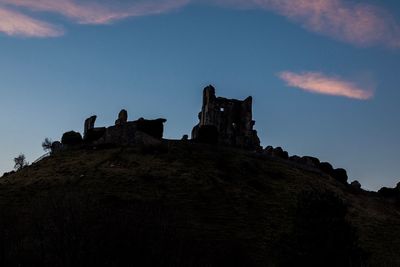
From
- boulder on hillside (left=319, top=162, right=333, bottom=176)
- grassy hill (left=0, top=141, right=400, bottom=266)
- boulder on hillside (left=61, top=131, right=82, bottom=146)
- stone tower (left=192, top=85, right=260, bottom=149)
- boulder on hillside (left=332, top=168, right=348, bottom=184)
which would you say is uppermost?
stone tower (left=192, top=85, right=260, bottom=149)

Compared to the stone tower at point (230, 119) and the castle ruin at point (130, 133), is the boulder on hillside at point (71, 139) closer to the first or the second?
the castle ruin at point (130, 133)

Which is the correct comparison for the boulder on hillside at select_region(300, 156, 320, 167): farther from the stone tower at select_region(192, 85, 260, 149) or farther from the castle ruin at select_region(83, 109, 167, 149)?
the castle ruin at select_region(83, 109, 167, 149)

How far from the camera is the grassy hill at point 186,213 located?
36625 millimetres

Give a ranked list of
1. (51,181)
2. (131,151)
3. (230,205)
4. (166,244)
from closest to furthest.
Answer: (166,244)
(230,205)
(51,181)
(131,151)

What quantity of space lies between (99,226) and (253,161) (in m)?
39.8

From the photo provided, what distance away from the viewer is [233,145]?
3602 inches

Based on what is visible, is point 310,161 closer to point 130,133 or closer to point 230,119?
point 230,119

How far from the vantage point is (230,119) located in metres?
96.2

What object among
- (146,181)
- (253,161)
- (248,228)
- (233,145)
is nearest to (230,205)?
(248,228)

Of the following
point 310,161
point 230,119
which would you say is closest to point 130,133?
point 230,119

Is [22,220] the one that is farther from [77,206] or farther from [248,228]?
[248,228]

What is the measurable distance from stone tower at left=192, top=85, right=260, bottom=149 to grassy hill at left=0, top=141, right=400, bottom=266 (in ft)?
38.0

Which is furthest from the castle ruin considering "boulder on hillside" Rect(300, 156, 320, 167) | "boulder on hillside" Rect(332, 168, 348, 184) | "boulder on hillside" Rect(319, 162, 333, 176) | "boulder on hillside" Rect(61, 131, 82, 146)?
"boulder on hillside" Rect(332, 168, 348, 184)

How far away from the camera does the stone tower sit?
3720 inches
